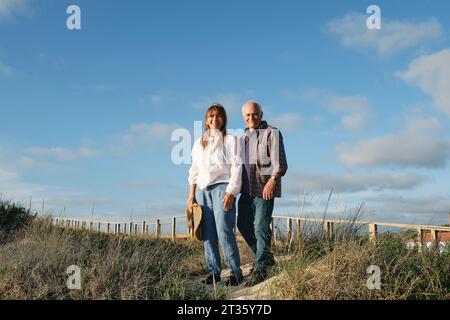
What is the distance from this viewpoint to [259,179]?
241 inches

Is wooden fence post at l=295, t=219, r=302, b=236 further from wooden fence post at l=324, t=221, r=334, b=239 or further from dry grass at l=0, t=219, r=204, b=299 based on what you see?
dry grass at l=0, t=219, r=204, b=299

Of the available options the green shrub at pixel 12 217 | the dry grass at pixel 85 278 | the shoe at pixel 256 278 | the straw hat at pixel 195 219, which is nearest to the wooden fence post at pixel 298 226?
the shoe at pixel 256 278

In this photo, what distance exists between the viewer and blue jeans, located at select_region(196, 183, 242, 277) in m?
6.00

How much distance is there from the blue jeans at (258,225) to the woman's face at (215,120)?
0.96m

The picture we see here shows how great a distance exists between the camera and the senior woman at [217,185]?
598cm

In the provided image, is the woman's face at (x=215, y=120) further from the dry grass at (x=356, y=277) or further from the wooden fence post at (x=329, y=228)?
the wooden fence post at (x=329, y=228)

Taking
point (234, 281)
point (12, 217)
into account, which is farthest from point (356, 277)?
point (12, 217)

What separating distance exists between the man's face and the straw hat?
126 centimetres

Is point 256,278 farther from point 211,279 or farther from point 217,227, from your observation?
point 217,227

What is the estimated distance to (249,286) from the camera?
6004 millimetres

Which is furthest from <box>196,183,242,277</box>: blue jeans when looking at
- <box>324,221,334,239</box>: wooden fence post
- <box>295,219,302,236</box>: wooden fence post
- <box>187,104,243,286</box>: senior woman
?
<box>324,221,334,239</box>: wooden fence post

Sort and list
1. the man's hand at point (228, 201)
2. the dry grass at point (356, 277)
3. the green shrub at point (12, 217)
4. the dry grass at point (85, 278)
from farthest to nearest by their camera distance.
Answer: the green shrub at point (12, 217), the man's hand at point (228, 201), the dry grass at point (85, 278), the dry grass at point (356, 277)

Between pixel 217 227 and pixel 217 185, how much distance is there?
1.74 feet

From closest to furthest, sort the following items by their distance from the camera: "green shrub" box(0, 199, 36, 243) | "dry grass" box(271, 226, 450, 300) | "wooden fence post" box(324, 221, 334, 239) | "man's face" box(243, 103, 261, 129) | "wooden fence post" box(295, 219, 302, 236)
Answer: "dry grass" box(271, 226, 450, 300) → "man's face" box(243, 103, 261, 129) → "wooden fence post" box(295, 219, 302, 236) → "wooden fence post" box(324, 221, 334, 239) → "green shrub" box(0, 199, 36, 243)
